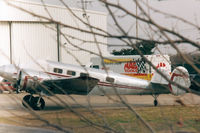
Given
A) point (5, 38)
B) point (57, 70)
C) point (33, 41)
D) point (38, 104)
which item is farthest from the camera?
point (33, 41)

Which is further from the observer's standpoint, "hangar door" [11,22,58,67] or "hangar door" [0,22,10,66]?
"hangar door" [11,22,58,67]

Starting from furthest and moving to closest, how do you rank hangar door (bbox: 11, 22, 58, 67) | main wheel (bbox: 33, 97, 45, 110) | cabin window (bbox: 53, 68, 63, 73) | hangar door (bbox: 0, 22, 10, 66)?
1. hangar door (bbox: 11, 22, 58, 67)
2. hangar door (bbox: 0, 22, 10, 66)
3. cabin window (bbox: 53, 68, 63, 73)
4. main wheel (bbox: 33, 97, 45, 110)

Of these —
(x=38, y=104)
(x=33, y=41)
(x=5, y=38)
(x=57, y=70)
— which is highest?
(x=5, y=38)

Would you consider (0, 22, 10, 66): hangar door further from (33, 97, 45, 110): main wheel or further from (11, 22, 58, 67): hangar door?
(33, 97, 45, 110): main wheel

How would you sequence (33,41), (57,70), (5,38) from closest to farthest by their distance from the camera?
(57,70) < (5,38) < (33,41)

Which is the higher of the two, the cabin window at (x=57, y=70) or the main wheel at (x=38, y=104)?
the cabin window at (x=57, y=70)

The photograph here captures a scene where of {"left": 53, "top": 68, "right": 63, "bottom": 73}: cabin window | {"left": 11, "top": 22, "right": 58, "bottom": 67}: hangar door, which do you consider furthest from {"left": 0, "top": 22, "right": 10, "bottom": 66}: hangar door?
{"left": 53, "top": 68, "right": 63, "bottom": 73}: cabin window

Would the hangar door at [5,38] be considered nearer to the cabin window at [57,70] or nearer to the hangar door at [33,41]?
the hangar door at [33,41]

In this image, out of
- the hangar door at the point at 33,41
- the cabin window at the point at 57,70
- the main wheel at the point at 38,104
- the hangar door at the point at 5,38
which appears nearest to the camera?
the main wheel at the point at 38,104

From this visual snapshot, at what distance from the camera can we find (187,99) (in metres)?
2.28

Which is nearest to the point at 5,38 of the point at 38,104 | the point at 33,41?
the point at 33,41

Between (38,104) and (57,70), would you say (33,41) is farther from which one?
(38,104)

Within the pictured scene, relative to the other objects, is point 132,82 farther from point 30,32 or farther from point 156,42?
point 30,32

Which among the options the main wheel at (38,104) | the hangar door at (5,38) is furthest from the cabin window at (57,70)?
the hangar door at (5,38)
